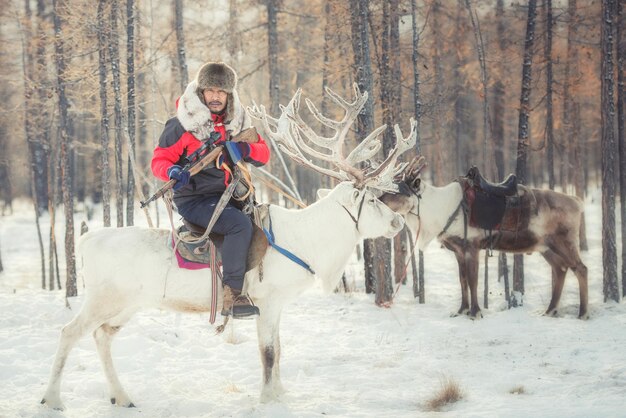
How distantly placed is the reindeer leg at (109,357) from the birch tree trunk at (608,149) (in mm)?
7821

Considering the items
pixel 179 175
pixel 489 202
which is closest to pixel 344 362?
pixel 179 175

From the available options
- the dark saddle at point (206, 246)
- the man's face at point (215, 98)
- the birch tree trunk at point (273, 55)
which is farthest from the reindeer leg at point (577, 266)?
the birch tree trunk at point (273, 55)

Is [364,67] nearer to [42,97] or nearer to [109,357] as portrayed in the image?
[109,357]

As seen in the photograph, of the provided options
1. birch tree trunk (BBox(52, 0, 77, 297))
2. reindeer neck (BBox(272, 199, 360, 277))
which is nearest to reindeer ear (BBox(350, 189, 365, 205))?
reindeer neck (BBox(272, 199, 360, 277))

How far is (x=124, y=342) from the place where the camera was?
677 cm

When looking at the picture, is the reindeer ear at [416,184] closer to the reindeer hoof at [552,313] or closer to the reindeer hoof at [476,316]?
the reindeer hoof at [476,316]

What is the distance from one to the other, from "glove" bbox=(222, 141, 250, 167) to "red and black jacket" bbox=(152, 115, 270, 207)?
0.07 meters

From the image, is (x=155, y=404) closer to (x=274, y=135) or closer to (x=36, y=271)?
(x=274, y=135)

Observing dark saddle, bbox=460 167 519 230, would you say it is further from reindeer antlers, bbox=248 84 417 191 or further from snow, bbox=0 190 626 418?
reindeer antlers, bbox=248 84 417 191

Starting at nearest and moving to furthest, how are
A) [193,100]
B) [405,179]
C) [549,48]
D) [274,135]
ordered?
[193,100] < [274,135] < [405,179] < [549,48]

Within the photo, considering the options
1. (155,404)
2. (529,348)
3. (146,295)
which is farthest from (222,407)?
(529,348)

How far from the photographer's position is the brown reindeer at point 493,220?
341 inches

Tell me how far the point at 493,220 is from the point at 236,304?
526 cm

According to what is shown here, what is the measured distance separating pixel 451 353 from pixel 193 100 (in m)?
4.30
